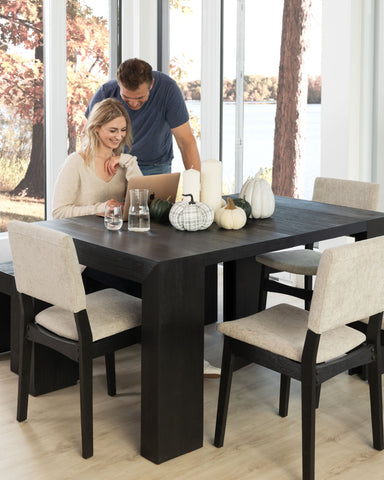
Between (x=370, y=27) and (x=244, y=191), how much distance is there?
1.69 meters

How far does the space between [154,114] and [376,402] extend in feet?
7.13

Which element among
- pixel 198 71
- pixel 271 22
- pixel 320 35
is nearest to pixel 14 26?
pixel 198 71

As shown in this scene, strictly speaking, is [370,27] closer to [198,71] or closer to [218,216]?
[198,71]

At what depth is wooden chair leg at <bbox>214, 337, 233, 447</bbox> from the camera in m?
Answer: 2.66

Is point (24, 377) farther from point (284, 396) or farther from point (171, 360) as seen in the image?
point (284, 396)

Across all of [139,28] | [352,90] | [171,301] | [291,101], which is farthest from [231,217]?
[139,28]

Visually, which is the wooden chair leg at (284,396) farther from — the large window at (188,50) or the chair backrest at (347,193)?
the large window at (188,50)

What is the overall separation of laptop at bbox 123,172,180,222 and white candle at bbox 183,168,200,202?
0.17 metres

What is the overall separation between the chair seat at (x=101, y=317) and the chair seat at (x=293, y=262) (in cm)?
105

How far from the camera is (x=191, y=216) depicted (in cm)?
296

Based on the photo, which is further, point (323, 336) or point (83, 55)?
point (83, 55)

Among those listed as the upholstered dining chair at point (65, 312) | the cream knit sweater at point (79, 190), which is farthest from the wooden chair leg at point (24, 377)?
the cream knit sweater at point (79, 190)

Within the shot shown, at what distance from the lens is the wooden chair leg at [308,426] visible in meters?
2.38

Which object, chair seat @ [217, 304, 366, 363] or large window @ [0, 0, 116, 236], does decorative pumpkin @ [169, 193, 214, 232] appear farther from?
large window @ [0, 0, 116, 236]
